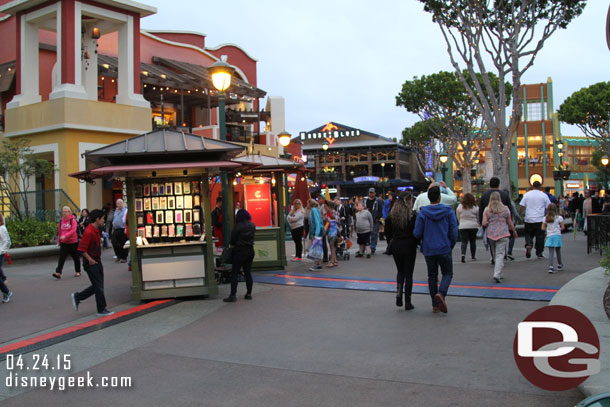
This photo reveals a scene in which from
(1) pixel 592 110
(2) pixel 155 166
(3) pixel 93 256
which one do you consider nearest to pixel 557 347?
(3) pixel 93 256

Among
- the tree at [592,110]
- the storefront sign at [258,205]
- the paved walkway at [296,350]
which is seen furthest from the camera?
the tree at [592,110]

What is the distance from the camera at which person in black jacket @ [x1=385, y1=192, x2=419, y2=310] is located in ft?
27.9

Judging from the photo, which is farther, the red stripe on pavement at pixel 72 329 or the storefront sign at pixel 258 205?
the storefront sign at pixel 258 205

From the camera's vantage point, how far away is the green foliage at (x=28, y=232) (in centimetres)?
1745

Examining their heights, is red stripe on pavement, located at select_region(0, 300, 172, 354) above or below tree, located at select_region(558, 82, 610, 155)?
below

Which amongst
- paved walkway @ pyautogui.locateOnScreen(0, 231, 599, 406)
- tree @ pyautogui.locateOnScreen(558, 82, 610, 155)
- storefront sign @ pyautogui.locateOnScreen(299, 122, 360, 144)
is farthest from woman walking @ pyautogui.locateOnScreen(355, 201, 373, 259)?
storefront sign @ pyautogui.locateOnScreen(299, 122, 360, 144)

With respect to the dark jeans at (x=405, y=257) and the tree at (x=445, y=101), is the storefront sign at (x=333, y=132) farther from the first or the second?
the dark jeans at (x=405, y=257)

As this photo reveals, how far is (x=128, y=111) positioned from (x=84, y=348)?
19.8 m

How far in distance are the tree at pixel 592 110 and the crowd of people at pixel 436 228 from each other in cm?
2458

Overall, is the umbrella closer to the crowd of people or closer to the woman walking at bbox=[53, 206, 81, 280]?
the crowd of people

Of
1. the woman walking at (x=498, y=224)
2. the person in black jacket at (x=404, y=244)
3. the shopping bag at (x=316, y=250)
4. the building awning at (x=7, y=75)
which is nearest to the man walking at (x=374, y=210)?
the shopping bag at (x=316, y=250)

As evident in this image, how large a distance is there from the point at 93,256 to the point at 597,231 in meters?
12.8

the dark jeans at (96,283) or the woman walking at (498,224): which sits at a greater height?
the woman walking at (498,224)

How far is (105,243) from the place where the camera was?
20.0 m
